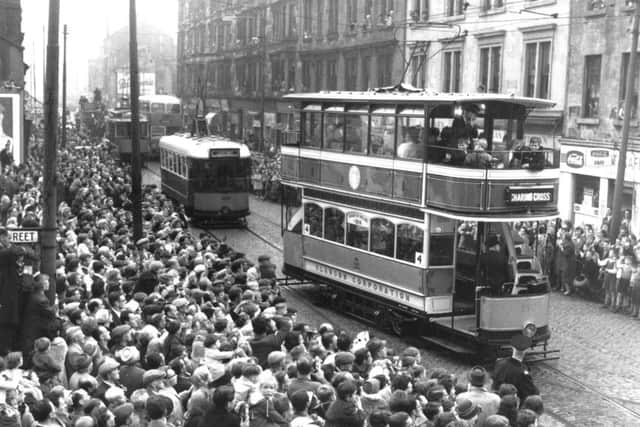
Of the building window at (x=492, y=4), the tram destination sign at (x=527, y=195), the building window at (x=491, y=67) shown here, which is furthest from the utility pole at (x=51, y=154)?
the building window at (x=492, y=4)

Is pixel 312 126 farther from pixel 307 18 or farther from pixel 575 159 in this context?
pixel 307 18

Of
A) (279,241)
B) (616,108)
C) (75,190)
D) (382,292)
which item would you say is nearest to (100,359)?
(382,292)

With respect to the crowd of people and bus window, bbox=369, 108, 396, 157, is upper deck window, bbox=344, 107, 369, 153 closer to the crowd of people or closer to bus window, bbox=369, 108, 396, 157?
bus window, bbox=369, 108, 396, 157

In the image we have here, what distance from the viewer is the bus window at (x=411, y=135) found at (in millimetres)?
16750

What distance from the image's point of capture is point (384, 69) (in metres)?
43.0

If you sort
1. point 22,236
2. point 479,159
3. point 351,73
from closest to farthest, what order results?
point 22,236
point 479,159
point 351,73

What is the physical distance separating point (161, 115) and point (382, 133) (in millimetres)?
43814

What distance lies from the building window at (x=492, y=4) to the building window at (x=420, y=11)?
15.5 ft

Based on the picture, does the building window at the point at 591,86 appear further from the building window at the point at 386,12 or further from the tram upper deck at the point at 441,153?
the building window at the point at 386,12

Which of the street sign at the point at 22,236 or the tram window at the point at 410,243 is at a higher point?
the street sign at the point at 22,236

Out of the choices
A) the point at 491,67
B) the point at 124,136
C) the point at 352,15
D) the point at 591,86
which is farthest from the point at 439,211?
the point at 124,136

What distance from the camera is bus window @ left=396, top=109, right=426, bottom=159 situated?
55.0 feet

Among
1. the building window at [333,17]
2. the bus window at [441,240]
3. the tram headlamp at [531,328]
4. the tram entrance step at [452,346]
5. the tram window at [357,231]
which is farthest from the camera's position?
the building window at [333,17]

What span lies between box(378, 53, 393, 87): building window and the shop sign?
13917 mm
